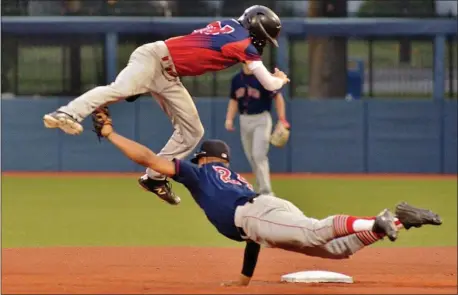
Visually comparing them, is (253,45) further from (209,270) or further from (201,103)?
(201,103)

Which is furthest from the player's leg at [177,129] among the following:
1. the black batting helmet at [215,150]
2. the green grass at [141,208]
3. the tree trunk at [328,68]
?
the tree trunk at [328,68]

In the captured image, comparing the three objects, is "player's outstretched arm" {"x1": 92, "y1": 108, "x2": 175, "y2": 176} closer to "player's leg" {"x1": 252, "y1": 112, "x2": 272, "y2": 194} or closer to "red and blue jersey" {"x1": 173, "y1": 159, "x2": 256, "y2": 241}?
"red and blue jersey" {"x1": 173, "y1": 159, "x2": 256, "y2": 241}

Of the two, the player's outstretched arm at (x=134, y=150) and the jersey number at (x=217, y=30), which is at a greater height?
the jersey number at (x=217, y=30)

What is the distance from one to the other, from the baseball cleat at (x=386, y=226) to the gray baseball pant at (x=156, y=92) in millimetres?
2240

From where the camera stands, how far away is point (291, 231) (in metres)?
9.68

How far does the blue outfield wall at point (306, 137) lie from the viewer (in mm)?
24797

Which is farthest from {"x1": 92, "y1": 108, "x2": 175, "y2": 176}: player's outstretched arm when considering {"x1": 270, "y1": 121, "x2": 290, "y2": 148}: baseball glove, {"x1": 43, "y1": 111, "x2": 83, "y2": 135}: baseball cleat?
{"x1": 270, "y1": 121, "x2": 290, "y2": 148}: baseball glove

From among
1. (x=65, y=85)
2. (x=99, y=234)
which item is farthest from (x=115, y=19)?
(x=99, y=234)

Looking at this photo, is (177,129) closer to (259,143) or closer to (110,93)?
(110,93)

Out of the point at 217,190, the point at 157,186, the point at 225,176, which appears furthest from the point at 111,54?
the point at 217,190

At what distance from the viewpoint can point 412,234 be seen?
1642cm

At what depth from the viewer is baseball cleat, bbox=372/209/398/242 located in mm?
9359

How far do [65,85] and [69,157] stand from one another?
8.05 feet

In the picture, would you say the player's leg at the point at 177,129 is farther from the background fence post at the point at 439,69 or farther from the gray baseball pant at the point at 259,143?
the background fence post at the point at 439,69
